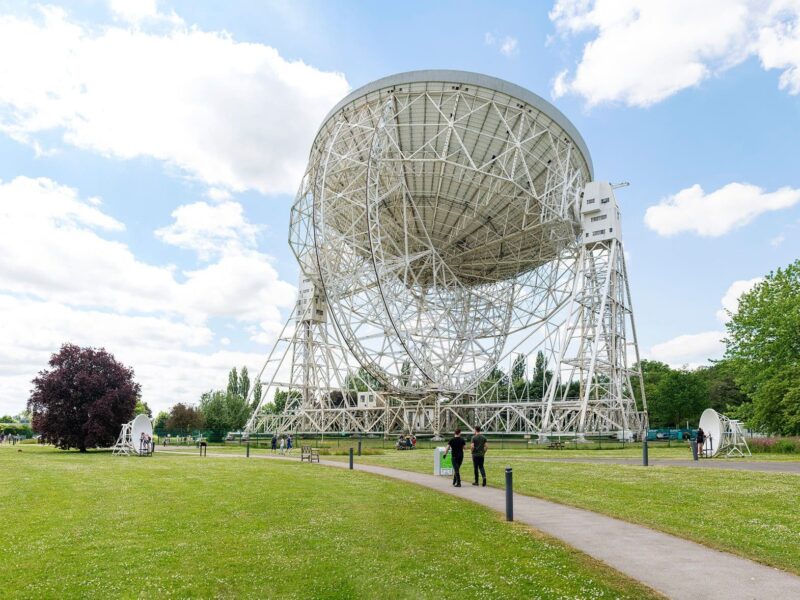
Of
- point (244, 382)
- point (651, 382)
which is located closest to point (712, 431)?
point (651, 382)

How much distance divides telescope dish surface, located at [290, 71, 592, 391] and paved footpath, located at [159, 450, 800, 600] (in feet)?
78.6

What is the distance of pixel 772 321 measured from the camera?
33.6 meters

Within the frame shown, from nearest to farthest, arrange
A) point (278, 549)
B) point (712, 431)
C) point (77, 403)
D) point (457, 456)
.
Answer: point (278, 549)
point (457, 456)
point (712, 431)
point (77, 403)

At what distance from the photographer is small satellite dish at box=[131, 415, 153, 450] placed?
31.4 meters

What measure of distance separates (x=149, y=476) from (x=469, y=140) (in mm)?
24694

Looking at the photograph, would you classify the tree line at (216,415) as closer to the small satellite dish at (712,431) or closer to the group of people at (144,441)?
the group of people at (144,441)

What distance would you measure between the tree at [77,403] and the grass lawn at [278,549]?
22.1m

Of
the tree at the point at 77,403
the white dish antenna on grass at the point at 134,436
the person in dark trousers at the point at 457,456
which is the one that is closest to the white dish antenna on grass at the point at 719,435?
the person in dark trousers at the point at 457,456

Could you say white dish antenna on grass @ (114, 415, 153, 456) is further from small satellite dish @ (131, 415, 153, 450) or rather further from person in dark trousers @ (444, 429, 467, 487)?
person in dark trousers @ (444, 429, 467, 487)

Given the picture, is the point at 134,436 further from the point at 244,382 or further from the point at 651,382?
the point at 651,382

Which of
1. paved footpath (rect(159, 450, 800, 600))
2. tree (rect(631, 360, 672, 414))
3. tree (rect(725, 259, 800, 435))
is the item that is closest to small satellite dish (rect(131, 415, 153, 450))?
paved footpath (rect(159, 450, 800, 600))

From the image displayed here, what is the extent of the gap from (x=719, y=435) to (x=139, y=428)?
28.2m

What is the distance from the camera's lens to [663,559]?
767 cm

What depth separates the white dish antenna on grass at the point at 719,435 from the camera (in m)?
24.1
